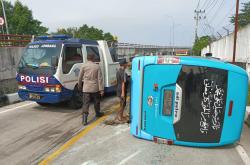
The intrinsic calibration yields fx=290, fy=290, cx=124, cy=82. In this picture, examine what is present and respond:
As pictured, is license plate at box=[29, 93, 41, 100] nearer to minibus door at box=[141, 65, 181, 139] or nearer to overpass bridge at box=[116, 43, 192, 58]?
minibus door at box=[141, 65, 181, 139]

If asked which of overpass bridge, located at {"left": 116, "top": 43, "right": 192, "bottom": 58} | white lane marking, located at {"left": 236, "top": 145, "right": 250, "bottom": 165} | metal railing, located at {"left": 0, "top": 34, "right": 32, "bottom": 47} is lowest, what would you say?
white lane marking, located at {"left": 236, "top": 145, "right": 250, "bottom": 165}

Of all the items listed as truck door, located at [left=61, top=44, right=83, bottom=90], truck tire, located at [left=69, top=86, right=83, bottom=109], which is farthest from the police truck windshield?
truck tire, located at [left=69, top=86, right=83, bottom=109]

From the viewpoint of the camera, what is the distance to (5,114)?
9047 millimetres

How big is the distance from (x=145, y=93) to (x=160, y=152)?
120 centimetres

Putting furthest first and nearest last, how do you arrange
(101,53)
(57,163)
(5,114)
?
(101,53), (5,114), (57,163)

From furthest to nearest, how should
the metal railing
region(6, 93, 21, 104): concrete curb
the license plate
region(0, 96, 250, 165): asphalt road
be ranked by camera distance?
1. the metal railing
2. region(6, 93, 21, 104): concrete curb
3. the license plate
4. region(0, 96, 250, 165): asphalt road

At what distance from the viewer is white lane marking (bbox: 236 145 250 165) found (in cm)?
521

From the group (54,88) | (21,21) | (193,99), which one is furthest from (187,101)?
(21,21)

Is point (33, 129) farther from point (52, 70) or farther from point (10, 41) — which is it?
Answer: point (10, 41)

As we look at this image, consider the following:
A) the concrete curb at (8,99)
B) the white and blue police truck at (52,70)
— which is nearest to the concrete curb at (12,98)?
the concrete curb at (8,99)

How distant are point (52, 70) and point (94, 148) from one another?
3.65 m

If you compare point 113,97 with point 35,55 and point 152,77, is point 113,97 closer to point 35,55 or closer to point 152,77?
point 35,55

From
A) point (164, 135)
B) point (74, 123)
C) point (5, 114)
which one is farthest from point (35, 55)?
point (164, 135)

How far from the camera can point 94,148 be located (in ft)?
18.9
